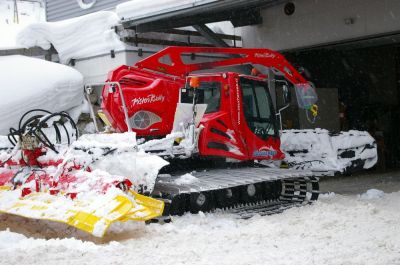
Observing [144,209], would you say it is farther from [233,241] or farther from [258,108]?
[258,108]

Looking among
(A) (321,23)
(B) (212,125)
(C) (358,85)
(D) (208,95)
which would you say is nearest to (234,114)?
(B) (212,125)

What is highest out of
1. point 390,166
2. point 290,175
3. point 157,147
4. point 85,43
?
point 85,43

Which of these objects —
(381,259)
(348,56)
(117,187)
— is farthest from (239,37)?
(381,259)

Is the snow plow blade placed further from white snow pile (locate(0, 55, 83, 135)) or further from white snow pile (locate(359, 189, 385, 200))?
white snow pile (locate(0, 55, 83, 135))

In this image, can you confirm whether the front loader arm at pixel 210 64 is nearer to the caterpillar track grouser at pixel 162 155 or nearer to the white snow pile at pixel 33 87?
the caterpillar track grouser at pixel 162 155

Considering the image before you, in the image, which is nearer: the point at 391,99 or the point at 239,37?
the point at 239,37

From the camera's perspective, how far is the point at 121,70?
32.8 feet

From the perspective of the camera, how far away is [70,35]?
14008 mm

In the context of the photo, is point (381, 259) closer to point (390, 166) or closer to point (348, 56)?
point (390, 166)

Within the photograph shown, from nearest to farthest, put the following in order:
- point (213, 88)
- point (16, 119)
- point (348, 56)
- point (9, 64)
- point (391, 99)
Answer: point (213, 88) < point (16, 119) < point (9, 64) < point (348, 56) < point (391, 99)

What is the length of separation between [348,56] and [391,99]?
3.21 metres

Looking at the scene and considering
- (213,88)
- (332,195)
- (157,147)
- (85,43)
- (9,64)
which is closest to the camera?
(157,147)

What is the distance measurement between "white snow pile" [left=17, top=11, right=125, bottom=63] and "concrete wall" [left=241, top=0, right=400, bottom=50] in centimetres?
413

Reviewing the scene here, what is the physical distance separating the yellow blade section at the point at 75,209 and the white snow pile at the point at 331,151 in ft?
16.4
